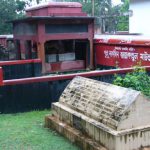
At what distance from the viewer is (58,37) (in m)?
13.7

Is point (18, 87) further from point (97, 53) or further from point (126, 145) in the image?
point (97, 53)

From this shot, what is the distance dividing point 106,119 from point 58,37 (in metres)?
9.39

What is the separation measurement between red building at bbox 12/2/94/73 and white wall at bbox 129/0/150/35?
29.7 ft

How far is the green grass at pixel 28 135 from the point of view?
16.6ft

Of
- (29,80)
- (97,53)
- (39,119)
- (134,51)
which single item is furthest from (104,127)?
(97,53)

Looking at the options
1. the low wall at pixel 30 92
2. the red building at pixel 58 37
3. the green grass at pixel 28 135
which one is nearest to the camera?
the green grass at pixel 28 135

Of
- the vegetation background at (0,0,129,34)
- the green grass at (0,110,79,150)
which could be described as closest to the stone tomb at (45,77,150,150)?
the green grass at (0,110,79,150)

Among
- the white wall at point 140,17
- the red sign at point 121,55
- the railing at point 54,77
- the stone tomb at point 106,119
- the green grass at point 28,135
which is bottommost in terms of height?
the green grass at point 28,135

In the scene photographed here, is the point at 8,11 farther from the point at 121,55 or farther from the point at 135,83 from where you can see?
the point at 135,83

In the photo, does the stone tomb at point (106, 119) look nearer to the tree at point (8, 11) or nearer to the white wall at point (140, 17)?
the white wall at point (140, 17)

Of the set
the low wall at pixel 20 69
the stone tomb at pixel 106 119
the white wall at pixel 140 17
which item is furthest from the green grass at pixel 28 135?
the white wall at pixel 140 17

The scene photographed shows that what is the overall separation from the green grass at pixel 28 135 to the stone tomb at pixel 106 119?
20cm

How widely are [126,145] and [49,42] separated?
10.9m

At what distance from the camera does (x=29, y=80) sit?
24.1 feet
